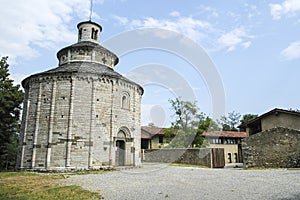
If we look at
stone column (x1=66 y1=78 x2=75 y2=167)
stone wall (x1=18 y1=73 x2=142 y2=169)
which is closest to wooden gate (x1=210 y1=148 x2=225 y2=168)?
stone wall (x1=18 y1=73 x2=142 y2=169)

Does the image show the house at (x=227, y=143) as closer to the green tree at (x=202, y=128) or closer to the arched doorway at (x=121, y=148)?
the green tree at (x=202, y=128)

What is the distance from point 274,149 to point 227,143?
1999 cm

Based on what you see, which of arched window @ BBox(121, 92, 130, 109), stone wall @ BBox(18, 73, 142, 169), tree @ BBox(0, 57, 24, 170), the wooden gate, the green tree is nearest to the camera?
stone wall @ BBox(18, 73, 142, 169)

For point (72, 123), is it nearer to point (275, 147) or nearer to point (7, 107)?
point (7, 107)

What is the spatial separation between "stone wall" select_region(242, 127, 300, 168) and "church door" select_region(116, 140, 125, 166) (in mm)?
10543

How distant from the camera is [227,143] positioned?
38.1 metres

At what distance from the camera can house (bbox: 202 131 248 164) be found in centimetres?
3688

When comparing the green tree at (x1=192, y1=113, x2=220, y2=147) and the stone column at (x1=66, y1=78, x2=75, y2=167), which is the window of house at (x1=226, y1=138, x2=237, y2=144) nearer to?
the green tree at (x1=192, y1=113, x2=220, y2=147)

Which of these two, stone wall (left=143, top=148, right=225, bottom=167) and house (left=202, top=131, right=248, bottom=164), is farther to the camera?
house (left=202, top=131, right=248, bottom=164)

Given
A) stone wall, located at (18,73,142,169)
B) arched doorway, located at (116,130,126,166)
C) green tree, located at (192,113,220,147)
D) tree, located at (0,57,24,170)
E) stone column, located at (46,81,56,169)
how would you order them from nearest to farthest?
1. stone column, located at (46,81,56,169)
2. stone wall, located at (18,73,142,169)
3. arched doorway, located at (116,130,126,166)
4. tree, located at (0,57,24,170)
5. green tree, located at (192,113,220,147)

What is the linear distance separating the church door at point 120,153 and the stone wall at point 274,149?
34.6ft

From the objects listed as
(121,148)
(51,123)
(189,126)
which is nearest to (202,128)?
(189,126)

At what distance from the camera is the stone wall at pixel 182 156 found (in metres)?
24.2

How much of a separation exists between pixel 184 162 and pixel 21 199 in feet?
68.3
